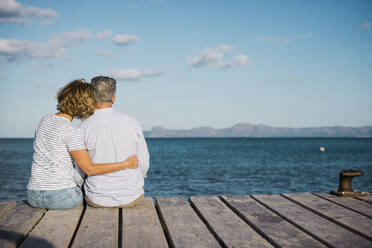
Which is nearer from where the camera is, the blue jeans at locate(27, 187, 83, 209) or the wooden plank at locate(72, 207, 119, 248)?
the wooden plank at locate(72, 207, 119, 248)

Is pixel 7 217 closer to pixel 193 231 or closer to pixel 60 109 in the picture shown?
pixel 60 109

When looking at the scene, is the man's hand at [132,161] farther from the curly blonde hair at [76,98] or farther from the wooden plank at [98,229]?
the curly blonde hair at [76,98]

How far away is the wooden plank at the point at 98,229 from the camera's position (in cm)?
271

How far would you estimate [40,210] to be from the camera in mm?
3678

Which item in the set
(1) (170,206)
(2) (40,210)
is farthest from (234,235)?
(2) (40,210)

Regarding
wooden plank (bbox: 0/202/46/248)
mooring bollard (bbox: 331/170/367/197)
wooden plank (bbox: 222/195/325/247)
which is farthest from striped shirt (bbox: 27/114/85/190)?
mooring bollard (bbox: 331/170/367/197)

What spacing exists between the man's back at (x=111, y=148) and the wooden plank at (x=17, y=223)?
1.97ft

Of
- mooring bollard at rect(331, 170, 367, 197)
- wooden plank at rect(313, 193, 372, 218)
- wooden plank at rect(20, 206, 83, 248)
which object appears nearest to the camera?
wooden plank at rect(20, 206, 83, 248)

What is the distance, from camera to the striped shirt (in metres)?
3.50

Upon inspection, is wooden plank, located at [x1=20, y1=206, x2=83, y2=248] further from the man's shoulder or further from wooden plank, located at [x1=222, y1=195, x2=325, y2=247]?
wooden plank, located at [x1=222, y1=195, x2=325, y2=247]

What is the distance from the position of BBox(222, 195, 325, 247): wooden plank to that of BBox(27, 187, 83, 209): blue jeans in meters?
1.77

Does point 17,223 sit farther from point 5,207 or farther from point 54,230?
point 5,207

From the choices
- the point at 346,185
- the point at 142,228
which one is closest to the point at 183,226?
the point at 142,228

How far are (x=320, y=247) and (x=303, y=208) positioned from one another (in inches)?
50.8
